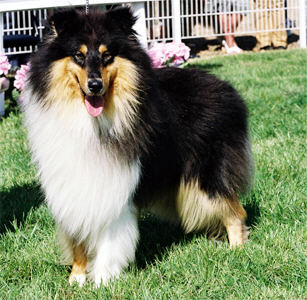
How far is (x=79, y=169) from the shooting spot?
3.09m

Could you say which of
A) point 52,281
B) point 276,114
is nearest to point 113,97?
point 52,281

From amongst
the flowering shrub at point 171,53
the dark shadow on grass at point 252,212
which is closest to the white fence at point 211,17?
the flowering shrub at point 171,53

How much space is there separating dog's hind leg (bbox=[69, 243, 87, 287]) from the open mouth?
0.89m

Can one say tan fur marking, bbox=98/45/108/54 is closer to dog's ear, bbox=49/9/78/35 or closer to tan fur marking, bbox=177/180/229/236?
dog's ear, bbox=49/9/78/35

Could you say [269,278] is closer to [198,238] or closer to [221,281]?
[221,281]

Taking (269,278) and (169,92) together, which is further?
(169,92)

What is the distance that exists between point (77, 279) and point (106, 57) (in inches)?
53.1

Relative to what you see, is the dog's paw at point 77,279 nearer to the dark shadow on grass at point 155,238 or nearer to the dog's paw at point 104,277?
the dog's paw at point 104,277

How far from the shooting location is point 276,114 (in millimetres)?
6691

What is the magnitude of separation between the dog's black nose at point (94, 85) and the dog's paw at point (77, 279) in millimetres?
1201

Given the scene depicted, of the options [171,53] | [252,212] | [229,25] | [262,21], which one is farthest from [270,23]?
[252,212]

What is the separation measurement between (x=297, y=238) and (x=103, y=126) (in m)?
1.50

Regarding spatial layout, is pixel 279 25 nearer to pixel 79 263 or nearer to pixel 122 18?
pixel 122 18

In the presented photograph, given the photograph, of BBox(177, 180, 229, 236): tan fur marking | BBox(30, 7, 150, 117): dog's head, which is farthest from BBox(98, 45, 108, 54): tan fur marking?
BBox(177, 180, 229, 236): tan fur marking
